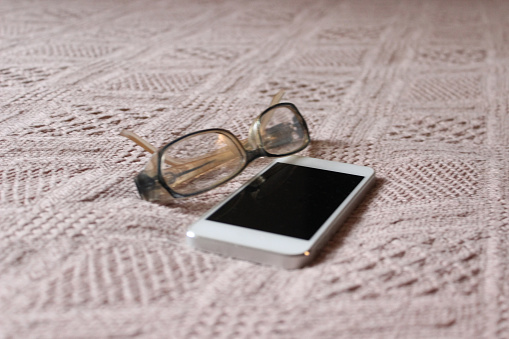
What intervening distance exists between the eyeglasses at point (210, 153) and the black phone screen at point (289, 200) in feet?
0.09

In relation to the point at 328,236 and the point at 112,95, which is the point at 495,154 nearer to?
the point at 328,236

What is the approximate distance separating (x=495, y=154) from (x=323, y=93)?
258 mm

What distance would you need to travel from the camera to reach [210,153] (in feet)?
1.63

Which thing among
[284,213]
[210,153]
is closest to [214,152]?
[210,153]

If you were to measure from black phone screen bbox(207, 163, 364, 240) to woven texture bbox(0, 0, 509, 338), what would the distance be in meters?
0.02

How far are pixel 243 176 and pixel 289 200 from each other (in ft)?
0.26

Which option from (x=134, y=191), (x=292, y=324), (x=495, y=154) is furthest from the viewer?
(x=495, y=154)

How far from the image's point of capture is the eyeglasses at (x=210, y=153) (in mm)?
441

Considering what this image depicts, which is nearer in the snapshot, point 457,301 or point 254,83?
point 457,301

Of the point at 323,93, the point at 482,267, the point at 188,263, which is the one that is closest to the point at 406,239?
the point at 482,267

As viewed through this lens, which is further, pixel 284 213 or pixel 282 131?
pixel 282 131

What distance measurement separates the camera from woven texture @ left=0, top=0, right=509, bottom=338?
0.33 meters

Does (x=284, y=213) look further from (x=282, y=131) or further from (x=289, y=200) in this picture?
(x=282, y=131)

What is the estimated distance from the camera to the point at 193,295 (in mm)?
340
